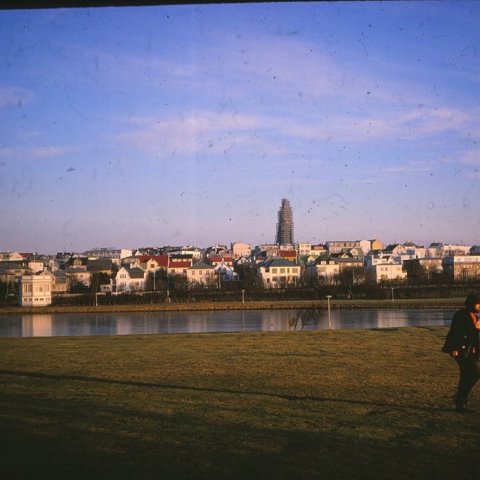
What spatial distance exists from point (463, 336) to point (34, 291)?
6414cm

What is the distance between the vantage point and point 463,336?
28.4 feet

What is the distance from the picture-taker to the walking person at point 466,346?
856 centimetres

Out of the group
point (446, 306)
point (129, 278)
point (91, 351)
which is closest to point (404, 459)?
point (91, 351)

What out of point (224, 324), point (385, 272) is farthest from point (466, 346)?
point (385, 272)

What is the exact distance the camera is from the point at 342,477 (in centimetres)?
572

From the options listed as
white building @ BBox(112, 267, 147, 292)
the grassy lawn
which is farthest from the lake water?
white building @ BBox(112, 267, 147, 292)

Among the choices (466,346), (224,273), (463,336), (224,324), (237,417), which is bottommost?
(224,324)

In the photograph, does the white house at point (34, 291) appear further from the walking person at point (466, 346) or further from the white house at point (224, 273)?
the walking person at point (466, 346)

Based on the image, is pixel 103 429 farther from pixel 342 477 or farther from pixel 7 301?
pixel 7 301

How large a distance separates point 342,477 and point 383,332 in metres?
15.7

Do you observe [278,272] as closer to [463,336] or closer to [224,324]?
[224,324]

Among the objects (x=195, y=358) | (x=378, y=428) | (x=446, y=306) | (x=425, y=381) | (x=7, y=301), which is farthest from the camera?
(x=7, y=301)

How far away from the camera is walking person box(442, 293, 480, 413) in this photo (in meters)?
8.56

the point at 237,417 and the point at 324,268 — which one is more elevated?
the point at 237,417
